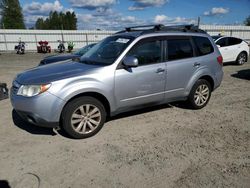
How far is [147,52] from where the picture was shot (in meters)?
4.68

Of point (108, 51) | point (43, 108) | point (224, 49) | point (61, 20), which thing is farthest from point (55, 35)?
point (61, 20)

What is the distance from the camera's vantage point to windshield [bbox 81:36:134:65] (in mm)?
4495

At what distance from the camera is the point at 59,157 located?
3652 millimetres

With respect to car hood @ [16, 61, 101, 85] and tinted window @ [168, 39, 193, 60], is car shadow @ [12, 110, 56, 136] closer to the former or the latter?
car hood @ [16, 61, 101, 85]

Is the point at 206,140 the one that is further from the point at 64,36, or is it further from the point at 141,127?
the point at 64,36

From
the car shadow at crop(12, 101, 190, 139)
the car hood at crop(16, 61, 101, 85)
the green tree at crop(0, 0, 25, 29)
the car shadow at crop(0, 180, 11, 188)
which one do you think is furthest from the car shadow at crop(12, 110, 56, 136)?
the green tree at crop(0, 0, 25, 29)

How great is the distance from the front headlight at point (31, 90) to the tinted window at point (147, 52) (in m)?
1.62

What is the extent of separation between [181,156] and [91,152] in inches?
54.4

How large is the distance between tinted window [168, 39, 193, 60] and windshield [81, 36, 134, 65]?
899 millimetres

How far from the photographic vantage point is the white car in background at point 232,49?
11.7 m

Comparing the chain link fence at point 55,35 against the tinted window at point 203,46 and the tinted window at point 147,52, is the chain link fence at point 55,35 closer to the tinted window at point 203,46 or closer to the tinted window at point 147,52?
the tinted window at point 203,46

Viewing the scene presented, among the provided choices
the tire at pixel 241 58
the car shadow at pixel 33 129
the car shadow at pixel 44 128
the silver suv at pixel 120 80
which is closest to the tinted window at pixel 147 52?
the silver suv at pixel 120 80

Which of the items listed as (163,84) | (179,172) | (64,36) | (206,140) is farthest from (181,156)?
(64,36)

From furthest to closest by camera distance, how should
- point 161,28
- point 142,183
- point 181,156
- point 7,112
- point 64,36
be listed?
1. point 64,36
2. point 7,112
3. point 161,28
4. point 181,156
5. point 142,183
